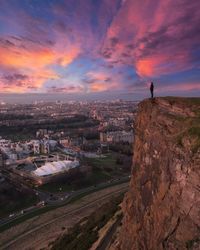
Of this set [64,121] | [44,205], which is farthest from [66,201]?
[64,121]

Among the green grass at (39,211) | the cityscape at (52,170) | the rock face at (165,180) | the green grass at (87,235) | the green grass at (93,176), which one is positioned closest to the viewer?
the rock face at (165,180)

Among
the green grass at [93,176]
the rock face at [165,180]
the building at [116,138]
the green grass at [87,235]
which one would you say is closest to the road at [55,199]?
the green grass at [93,176]

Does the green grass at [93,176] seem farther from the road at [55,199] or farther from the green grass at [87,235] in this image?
the green grass at [87,235]

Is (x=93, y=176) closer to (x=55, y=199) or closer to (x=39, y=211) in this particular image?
(x=55, y=199)

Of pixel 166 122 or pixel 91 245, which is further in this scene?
pixel 91 245

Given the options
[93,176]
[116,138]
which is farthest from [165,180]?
[116,138]

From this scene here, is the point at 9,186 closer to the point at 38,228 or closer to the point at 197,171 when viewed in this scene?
the point at 38,228

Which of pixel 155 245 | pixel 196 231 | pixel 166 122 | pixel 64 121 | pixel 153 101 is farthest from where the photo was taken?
pixel 64 121

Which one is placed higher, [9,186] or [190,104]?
[190,104]

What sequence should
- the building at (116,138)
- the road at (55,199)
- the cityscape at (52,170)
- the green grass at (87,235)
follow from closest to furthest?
the green grass at (87,235), the road at (55,199), the cityscape at (52,170), the building at (116,138)
